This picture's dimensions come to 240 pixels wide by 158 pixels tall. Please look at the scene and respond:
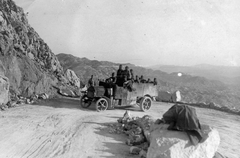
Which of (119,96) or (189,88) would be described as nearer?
(119,96)

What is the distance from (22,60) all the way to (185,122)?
13000mm

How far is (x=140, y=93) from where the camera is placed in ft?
40.4

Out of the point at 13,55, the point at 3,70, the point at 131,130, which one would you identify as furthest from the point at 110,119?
the point at 13,55

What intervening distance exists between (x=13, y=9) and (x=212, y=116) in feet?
65.9

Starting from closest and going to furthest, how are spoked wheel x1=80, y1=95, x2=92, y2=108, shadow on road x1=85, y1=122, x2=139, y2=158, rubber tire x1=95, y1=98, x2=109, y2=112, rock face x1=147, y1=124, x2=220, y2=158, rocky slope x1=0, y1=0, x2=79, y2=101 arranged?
rock face x1=147, y1=124, x2=220, y2=158
shadow on road x1=85, y1=122, x2=139, y2=158
rubber tire x1=95, y1=98, x2=109, y2=112
spoked wheel x1=80, y1=95, x2=92, y2=108
rocky slope x1=0, y1=0, x2=79, y2=101

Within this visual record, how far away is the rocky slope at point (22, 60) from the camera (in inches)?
523

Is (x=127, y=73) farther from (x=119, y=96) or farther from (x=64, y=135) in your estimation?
(x=64, y=135)

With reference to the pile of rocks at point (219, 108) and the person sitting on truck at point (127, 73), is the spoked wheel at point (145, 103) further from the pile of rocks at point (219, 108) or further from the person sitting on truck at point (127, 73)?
the pile of rocks at point (219, 108)

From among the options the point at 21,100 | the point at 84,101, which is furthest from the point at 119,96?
the point at 21,100

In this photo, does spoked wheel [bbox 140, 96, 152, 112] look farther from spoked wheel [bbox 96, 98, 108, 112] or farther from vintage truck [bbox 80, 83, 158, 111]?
spoked wheel [bbox 96, 98, 108, 112]

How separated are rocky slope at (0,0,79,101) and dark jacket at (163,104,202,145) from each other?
10.2 meters

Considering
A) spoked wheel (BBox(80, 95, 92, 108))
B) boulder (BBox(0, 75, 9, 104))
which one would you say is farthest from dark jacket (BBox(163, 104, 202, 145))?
boulder (BBox(0, 75, 9, 104))

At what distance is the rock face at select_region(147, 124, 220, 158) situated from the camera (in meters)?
4.98

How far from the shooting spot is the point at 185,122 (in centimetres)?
530
